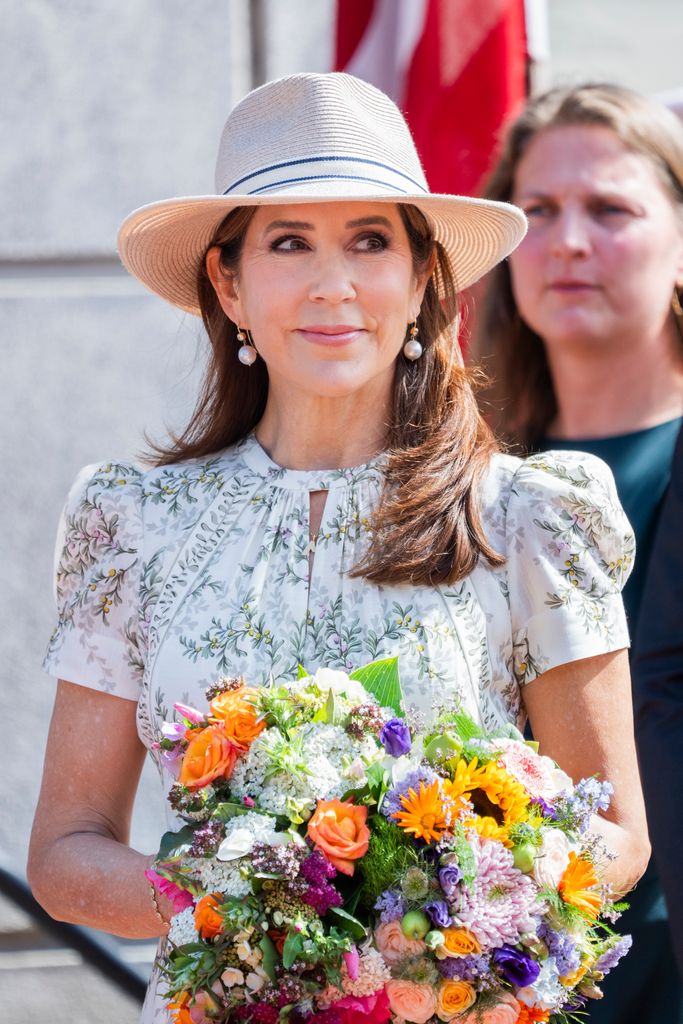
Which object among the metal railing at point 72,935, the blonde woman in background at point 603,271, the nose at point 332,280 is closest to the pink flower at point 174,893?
the nose at point 332,280

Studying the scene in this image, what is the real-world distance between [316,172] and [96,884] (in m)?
1.12

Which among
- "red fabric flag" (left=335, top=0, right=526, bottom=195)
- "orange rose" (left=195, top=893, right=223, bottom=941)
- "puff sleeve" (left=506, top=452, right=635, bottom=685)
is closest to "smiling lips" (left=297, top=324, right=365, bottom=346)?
"puff sleeve" (left=506, top=452, right=635, bottom=685)

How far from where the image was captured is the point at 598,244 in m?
3.16

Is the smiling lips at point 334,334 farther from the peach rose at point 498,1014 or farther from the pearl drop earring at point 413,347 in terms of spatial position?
the peach rose at point 498,1014

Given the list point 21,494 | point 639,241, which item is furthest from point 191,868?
point 21,494

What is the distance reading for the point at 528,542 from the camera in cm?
210

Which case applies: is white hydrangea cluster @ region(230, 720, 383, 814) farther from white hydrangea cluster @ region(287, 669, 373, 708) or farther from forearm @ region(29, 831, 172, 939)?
forearm @ region(29, 831, 172, 939)

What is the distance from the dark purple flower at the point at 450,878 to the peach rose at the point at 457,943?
0.04 meters

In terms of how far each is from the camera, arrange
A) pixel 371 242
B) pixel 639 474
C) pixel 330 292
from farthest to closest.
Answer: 1. pixel 639 474
2. pixel 371 242
3. pixel 330 292

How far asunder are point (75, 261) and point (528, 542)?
213cm

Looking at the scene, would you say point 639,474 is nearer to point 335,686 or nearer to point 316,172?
point 316,172

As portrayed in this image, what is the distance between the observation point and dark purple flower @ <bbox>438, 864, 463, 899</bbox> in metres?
1.55

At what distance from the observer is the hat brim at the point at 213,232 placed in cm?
220

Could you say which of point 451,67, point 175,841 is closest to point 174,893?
point 175,841
